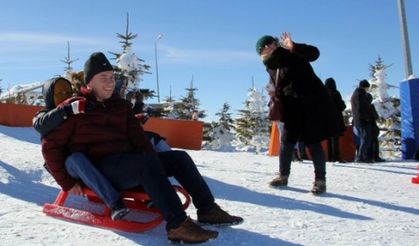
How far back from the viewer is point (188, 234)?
3.31 m

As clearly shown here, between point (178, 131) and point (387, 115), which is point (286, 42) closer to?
point (178, 131)

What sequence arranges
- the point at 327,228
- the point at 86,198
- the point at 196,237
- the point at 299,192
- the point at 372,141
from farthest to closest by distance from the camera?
the point at 372,141, the point at 299,192, the point at 86,198, the point at 327,228, the point at 196,237

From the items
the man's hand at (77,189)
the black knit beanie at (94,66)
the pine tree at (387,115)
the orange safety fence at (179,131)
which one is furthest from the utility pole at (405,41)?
the pine tree at (387,115)

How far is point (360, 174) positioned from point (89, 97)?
17.4 feet

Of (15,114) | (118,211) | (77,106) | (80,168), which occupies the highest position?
(15,114)

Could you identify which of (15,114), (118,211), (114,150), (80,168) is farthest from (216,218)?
(15,114)

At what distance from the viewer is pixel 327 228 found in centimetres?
420

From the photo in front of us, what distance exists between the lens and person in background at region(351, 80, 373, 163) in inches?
420

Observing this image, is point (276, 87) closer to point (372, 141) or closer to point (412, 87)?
A: point (372, 141)

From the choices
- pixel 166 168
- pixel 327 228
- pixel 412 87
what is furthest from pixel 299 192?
pixel 412 87

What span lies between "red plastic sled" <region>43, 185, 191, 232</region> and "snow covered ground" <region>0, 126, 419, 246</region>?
0.18ft

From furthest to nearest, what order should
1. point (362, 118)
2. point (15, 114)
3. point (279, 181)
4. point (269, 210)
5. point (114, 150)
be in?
point (15, 114) → point (362, 118) → point (279, 181) → point (269, 210) → point (114, 150)

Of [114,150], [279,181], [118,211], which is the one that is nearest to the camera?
Result: [118,211]

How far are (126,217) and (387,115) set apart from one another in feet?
108
